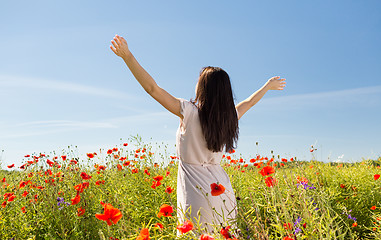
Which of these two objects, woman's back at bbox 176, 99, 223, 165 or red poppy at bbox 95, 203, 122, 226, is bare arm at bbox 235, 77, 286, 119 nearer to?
woman's back at bbox 176, 99, 223, 165

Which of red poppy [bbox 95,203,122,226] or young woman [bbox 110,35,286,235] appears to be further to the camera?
young woman [bbox 110,35,286,235]

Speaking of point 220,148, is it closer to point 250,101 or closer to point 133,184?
point 250,101

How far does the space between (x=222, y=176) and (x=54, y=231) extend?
218 centimetres

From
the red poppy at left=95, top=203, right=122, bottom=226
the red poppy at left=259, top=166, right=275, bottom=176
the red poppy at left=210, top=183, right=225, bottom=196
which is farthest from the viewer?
the red poppy at left=259, top=166, right=275, bottom=176

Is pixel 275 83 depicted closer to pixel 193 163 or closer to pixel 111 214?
pixel 193 163

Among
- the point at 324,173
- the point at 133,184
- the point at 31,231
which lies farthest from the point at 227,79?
the point at 324,173

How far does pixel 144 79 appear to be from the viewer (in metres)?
2.47

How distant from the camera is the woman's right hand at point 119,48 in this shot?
2.56m

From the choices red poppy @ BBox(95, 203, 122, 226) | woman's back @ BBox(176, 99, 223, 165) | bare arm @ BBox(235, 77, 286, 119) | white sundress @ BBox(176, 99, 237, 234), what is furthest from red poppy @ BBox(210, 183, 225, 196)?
bare arm @ BBox(235, 77, 286, 119)

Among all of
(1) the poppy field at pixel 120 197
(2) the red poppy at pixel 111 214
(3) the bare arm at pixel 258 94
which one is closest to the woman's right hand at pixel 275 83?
(3) the bare arm at pixel 258 94

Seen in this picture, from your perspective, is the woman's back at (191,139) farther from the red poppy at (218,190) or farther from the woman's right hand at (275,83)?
the woman's right hand at (275,83)

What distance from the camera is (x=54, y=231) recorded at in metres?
3.63

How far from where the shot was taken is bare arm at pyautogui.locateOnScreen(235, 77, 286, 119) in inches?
137

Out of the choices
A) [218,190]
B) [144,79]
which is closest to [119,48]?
[144,79]
